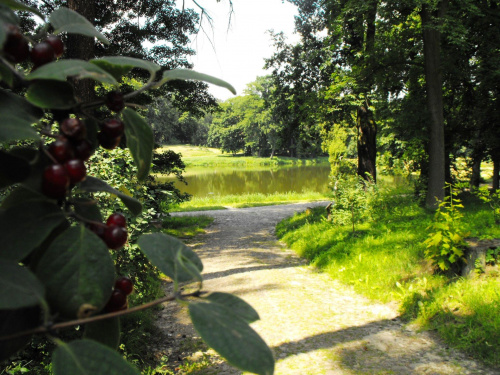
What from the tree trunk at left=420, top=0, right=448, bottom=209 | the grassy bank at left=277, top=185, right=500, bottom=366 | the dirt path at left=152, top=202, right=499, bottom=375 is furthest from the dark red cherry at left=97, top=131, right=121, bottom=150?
the tree trunk at left=420, top=0, right=448, bottom=209

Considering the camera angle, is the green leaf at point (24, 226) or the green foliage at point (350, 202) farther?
the green foliage at point (350, 202)

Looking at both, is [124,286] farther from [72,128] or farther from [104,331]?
[72,128]

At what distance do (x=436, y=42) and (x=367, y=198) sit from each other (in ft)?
12.2

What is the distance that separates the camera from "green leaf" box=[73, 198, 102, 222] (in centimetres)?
41

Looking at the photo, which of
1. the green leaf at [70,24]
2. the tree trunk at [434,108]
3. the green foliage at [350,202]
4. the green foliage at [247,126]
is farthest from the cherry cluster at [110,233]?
the green foliage at [247,126]

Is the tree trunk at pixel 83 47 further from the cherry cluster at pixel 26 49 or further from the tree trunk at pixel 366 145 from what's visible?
Result: the tree trunk at pixel 366 145

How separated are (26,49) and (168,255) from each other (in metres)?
0.26

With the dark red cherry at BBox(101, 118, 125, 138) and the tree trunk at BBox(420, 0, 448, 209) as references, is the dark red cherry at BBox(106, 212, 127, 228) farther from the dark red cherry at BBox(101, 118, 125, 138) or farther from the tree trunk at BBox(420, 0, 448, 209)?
the tree trunk at BBox(420, 0, 448, 209)

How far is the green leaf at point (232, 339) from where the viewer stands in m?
0.30

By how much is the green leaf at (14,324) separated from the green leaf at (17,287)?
5 cm

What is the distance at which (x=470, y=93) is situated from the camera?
9.70 m

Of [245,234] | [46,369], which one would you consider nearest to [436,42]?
[245,234]

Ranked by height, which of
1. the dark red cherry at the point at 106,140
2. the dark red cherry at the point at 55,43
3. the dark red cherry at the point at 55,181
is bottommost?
the dark red cherry at the point at 55,181

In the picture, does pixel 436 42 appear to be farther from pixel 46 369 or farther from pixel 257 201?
pixel 257 201
